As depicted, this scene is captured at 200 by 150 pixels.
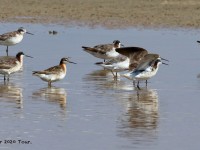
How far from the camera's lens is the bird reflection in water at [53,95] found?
52.0 ft

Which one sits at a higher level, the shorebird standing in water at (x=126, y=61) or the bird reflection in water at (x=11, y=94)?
the shorebird standing in water at (x=126, y=61)

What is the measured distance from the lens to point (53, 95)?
16562mm

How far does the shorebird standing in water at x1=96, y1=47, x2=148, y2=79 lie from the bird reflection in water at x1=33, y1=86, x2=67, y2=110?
5.15 feet

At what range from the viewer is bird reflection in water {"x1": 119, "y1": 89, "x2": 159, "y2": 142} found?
12926mm

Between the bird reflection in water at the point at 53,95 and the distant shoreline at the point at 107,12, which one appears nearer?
the bird reflection in water at the point at 53,95

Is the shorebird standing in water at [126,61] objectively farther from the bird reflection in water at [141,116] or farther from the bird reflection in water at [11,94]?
the bird reflection in water at [11,94]

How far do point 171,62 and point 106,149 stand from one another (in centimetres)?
956

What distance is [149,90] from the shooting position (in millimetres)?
17375

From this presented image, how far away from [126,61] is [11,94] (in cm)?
400

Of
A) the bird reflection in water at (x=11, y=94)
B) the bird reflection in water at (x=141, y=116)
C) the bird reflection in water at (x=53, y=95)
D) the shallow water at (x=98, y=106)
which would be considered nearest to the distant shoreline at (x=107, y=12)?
the shallow water at (x=98, y=106)

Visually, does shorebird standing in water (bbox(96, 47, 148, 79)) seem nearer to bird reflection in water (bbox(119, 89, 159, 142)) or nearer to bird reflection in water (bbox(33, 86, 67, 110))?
bird reflection in water (bbox(119, 89, 159, 142))

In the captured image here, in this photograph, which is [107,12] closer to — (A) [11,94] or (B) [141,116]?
(A) [11,94]

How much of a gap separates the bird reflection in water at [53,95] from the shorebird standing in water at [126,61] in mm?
1570

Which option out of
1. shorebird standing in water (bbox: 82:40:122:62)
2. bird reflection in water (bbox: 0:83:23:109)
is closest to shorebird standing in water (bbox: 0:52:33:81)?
bird reflection in water (bbox: 0:83:23:109)
